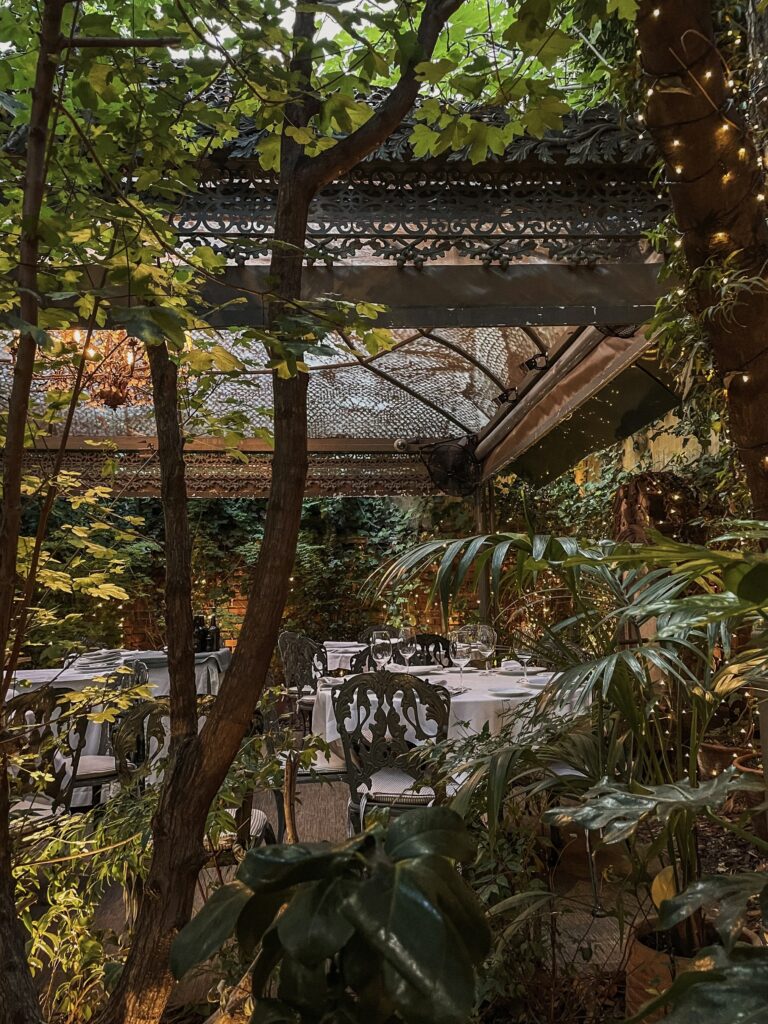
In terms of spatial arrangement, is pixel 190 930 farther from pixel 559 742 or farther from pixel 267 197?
pixel 267 197

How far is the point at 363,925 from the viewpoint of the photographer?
52cm

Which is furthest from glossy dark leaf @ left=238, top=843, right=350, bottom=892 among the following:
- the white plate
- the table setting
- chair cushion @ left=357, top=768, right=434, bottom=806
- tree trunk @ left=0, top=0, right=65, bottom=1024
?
the white plate

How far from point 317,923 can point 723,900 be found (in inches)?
21.4

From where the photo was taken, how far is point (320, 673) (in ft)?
20.7

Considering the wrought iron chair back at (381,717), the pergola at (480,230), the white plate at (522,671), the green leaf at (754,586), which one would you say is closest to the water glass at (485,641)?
the white plate at (522,671)

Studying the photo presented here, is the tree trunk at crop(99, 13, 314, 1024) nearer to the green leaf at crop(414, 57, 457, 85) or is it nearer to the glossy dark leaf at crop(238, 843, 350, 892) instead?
the green leaf at crop(414, 57, 457, 85)

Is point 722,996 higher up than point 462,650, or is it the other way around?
point 722,996

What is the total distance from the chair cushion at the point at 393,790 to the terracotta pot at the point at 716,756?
5.03 feet

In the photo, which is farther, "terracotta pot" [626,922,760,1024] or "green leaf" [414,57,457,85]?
"terracotta pot" [626,922,760,1024]

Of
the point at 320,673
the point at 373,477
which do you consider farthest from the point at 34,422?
the point at 373,477

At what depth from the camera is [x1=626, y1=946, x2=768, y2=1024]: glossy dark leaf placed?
53 cm

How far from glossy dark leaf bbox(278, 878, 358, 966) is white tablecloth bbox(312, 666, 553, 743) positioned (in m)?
2.55

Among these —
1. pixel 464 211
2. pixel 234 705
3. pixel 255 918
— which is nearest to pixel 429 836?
pixel 255 918

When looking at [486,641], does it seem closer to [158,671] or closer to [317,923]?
[158,671]
